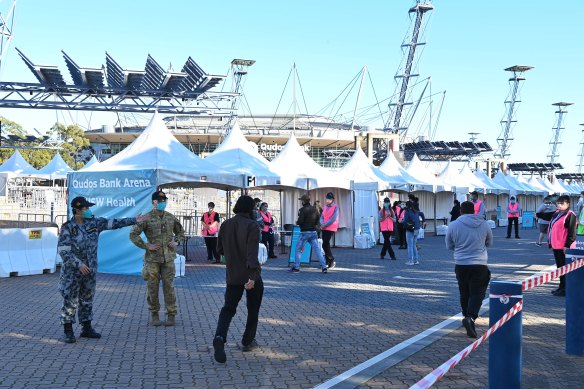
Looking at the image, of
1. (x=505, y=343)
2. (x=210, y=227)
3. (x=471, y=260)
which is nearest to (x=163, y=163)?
(x=210, y=227)

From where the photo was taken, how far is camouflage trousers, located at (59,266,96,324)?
7691 mm

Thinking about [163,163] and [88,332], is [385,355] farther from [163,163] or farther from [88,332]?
[163,163]

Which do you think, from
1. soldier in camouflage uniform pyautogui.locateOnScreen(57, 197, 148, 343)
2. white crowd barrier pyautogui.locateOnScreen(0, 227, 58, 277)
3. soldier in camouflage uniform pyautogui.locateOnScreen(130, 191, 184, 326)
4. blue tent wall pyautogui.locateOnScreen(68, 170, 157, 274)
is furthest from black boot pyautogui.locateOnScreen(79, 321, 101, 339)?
white crowd barrier pyautogui.locateOnScreen(0, 227, 58, 277)

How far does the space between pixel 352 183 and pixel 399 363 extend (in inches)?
611

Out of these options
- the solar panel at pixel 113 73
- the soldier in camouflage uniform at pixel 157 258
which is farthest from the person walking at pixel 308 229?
the solar panel at pixel 113 73

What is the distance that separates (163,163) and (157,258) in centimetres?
678

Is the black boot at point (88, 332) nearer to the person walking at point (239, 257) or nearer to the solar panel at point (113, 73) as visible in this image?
the person walking at point (239, 257)

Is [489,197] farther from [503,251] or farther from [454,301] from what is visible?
[454,301]

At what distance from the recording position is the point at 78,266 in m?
7.61

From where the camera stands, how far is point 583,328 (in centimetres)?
725

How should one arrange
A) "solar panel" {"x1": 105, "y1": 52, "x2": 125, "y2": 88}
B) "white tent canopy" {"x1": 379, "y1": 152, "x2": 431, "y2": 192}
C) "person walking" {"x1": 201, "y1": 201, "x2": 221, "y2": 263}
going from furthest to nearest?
"white tent canopy" {"x1": 379, "y1": 152, "x2": 431, "y2": 192}
"solar panel" {"x1": 105, "y1": 52, "x2": 125, "y2": 88}
"person walking" {"x1": 201, "y1": 201, "x2": 221, "y2": 263}

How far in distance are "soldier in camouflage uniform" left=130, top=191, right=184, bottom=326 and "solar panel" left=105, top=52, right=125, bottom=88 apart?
1979 centimetres

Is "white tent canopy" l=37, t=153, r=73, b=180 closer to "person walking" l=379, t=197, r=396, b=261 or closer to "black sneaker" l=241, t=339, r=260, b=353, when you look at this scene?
"person walking" l=379, t=197, r=396, b=261

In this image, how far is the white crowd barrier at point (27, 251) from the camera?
1441cm
